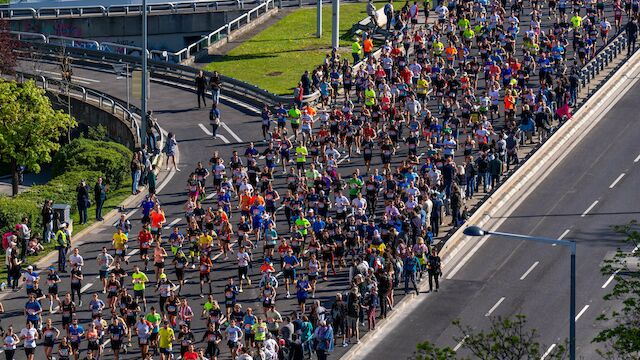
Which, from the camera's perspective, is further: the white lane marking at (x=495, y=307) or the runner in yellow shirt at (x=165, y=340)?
the white lane marking at (x=495, y=307)

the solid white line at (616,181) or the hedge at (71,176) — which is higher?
the solid white line at (616,181)

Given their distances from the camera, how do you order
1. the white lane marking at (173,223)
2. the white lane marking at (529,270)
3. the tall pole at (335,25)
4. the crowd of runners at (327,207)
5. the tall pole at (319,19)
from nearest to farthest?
1. the crowd of runners at (327,207)
2. the white lane marking at (529,270)
3. the white lane marking at (173,223)
4. the tall pole at (335,25)
5. the tall pole at (319,19)

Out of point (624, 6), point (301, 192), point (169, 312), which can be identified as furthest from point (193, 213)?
point (624, 6)

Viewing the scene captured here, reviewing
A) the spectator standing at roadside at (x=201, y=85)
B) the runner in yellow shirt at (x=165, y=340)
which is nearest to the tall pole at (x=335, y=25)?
the spectator standing at roadside at (x=201, y=85)

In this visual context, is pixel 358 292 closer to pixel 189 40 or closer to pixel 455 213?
pixel 455 213

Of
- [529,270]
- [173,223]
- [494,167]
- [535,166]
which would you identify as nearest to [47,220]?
[173,223]

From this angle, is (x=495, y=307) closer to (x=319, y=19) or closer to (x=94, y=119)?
(x=94, y=119)

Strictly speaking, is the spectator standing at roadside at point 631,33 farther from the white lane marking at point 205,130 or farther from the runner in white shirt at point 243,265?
the runner in white shirt at point 243,265
